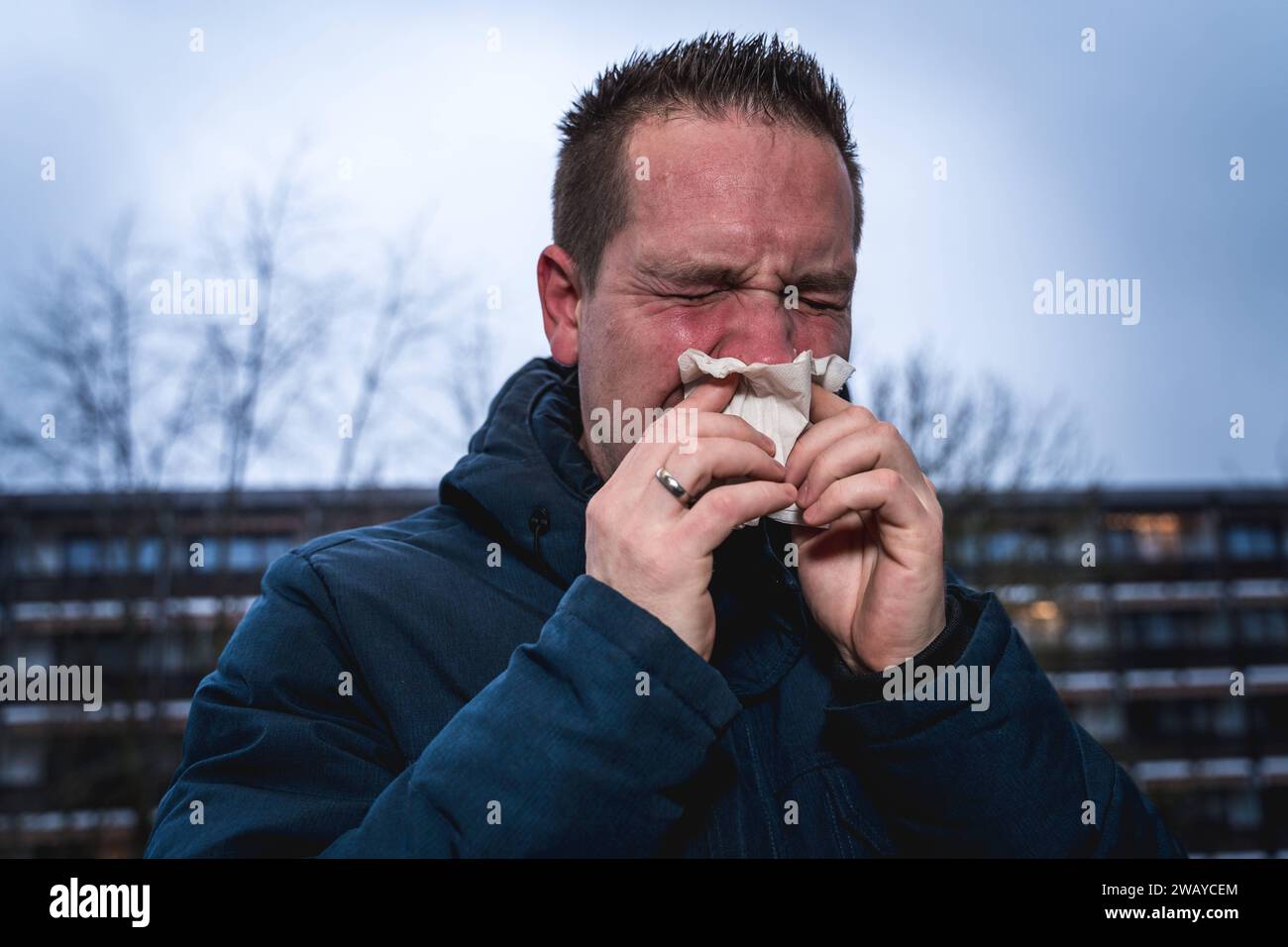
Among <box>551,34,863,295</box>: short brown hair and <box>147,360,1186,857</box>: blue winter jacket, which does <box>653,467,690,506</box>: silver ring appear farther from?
<box>551,34,863,295</box>: short brown hair

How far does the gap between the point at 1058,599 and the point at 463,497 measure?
2280 centimetres

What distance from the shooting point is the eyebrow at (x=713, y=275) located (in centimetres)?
170

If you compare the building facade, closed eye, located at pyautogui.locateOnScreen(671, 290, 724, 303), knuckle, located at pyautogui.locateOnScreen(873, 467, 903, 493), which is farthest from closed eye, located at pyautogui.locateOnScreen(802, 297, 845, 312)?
the building facade

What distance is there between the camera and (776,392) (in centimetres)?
155

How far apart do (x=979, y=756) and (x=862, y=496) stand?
428 millimetres

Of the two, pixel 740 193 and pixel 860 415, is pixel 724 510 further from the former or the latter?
pixel 740 193

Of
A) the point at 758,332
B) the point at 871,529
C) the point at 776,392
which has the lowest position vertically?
the point at 871,529

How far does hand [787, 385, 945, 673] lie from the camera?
1.49 meters

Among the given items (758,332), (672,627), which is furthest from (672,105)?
(672,627)

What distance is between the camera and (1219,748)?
137 ft

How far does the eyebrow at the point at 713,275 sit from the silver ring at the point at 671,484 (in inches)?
18.0

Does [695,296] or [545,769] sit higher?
[695,296]
